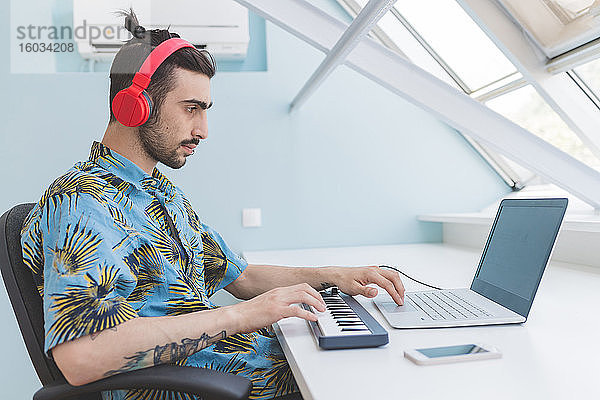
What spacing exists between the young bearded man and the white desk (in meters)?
0.11

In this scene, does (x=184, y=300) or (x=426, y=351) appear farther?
(x=184, y=300)

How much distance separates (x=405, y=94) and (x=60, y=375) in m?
1.39

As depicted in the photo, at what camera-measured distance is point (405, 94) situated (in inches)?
75.4

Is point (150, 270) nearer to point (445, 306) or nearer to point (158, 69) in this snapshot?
point (158, 69)

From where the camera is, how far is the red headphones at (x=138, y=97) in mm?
1169

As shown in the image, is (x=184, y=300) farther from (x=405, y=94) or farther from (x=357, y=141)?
(x=357, y=141)

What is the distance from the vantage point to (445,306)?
121 cm

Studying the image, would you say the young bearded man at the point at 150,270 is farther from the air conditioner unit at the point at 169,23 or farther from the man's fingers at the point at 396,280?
the air conditioner unit at the point at 169,23

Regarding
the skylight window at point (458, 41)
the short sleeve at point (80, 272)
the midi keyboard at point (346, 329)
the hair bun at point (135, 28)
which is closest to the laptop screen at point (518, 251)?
the midi keyboard at point (346, 329)

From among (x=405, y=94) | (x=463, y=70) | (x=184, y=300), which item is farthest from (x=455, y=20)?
(x=184, y=300)

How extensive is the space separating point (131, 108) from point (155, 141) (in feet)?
0.39

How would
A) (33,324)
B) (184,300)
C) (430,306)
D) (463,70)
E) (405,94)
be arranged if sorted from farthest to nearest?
1. (463,70)
2. (405,94)
3. (430,306)
4. (184,300)
5. (33,324)

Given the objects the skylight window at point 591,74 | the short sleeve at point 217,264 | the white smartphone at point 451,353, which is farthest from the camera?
the skylight window at point 591,74

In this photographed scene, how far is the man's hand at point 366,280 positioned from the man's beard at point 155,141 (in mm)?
493
